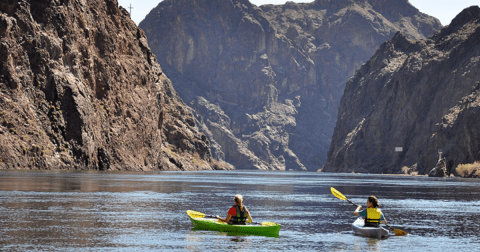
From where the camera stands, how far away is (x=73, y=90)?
11931cm

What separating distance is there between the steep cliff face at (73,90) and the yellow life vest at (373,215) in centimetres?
8024

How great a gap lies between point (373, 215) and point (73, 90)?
321 ft

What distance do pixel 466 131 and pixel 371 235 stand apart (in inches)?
6160

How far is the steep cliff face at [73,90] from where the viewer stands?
107 m

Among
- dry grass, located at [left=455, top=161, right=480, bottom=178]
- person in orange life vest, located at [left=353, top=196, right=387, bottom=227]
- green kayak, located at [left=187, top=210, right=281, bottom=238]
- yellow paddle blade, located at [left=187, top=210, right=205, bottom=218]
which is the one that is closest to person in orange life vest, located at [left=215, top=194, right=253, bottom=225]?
green kayak, located at [left=187, top=210, right=281, bottom=238]

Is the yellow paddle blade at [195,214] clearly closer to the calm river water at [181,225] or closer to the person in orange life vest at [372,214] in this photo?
the calm river water at [181,225]

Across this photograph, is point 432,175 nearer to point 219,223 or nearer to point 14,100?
point 14,100

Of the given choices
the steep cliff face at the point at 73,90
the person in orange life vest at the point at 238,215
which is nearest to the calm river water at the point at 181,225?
the person in orange life vest at the point at 238,215

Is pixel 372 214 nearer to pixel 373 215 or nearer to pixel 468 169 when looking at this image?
pixel 373 215

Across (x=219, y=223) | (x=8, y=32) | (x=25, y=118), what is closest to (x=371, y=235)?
(x=219, y=223)

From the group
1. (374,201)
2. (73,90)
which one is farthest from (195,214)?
(73,90)

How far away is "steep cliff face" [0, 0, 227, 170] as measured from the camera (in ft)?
350

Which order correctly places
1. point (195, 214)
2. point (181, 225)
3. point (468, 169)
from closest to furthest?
point (195, 214), point (181, 225), point (468, 169)

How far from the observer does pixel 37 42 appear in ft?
379
